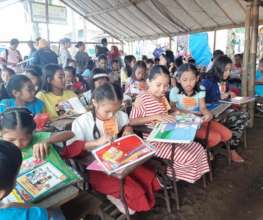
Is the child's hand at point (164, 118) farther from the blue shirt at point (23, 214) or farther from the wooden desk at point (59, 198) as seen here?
the blue shirt at point (23, 214)

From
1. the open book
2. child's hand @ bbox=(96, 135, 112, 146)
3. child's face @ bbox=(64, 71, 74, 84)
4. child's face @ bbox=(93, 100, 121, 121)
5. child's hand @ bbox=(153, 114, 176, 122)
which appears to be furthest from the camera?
child's face @ bbox=(64, 71, 74, 84)

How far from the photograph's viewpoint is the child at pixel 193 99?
103 inches

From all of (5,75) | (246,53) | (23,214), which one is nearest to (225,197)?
(23,214)

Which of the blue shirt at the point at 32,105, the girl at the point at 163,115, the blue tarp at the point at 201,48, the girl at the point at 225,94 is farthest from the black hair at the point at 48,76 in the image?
the blue tarp at the point at 201,48

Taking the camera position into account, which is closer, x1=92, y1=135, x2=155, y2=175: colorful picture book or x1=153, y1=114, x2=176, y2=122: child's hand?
x1=92, y1=135, x2=155, y2=175: colorful picture book

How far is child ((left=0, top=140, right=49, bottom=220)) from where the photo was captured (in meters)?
0.92

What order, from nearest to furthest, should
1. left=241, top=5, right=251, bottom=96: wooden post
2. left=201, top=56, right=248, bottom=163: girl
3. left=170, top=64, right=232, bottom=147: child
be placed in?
left=170, top=64, right=232, bottom=147: child
left=201, top=56, right=248, bottom=163: girl
left=241, top=5, right=251, bottom=96: wooden post

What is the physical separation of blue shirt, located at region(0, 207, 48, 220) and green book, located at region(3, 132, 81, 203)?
0.19 m

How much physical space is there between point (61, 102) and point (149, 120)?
1.01m

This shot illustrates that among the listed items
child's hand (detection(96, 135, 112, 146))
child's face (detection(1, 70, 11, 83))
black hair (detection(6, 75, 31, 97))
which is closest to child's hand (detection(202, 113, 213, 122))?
child's hand (detection(96, 135, 112, 146))

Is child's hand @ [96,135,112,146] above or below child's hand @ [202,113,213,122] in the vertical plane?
below

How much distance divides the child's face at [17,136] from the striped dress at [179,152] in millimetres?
1045

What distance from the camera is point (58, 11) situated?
9211 mm

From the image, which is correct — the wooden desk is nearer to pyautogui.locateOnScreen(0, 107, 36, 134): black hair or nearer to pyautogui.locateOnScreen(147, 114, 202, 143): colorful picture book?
pyautogui.locateOnScreen(0, 107, 36, 134): black hair
